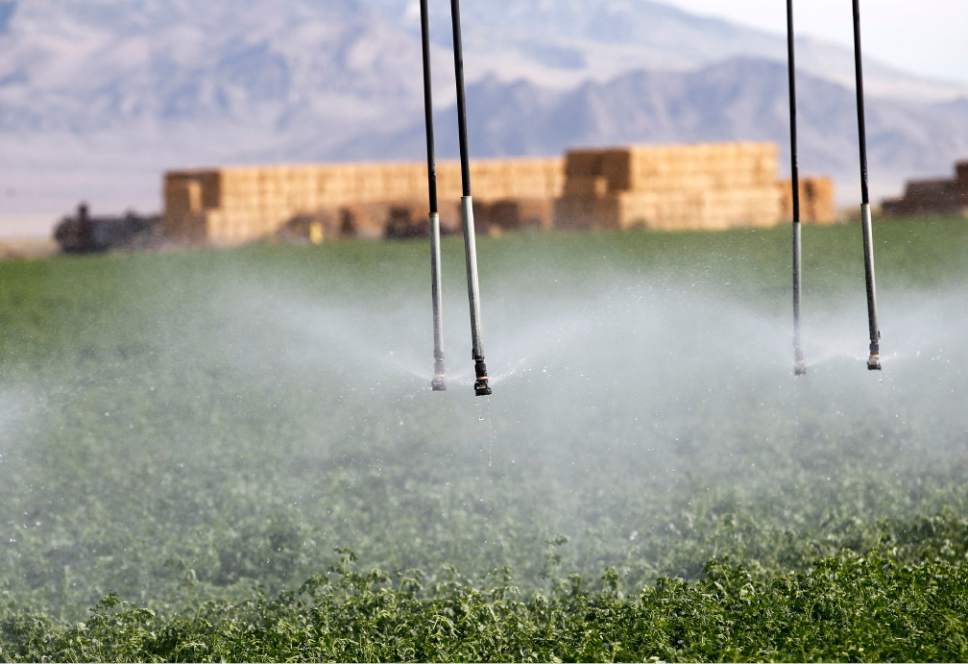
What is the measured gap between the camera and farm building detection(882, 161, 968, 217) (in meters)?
56.3

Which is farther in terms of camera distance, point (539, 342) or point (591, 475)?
point (539, 342)

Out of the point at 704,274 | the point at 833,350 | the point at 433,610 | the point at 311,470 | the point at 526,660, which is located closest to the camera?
the point at 526,660

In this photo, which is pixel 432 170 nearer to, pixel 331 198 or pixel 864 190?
pixel 864 190

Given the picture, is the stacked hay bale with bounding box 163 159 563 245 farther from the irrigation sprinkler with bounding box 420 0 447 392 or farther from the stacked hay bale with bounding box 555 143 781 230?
the irrigation sprinkler with bounding box 420 0 447 392

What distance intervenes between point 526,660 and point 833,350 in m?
17.7

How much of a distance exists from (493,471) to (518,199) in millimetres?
30675

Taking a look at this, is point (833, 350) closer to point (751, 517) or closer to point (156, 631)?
point (751, 517)

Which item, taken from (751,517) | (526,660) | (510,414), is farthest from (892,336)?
(526,660)

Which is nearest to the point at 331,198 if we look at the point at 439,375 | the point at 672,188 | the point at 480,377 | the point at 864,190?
the point at 672,188

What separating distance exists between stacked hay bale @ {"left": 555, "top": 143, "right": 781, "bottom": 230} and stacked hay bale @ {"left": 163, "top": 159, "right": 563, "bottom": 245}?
1.27 m

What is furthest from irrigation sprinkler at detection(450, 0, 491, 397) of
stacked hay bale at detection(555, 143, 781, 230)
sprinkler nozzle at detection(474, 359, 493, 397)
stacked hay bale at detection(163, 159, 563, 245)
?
stacked hay bale at detection(163, 159, 563, 245)

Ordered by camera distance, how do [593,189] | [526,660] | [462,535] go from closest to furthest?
[526,660]
[462,535]
[593,189]

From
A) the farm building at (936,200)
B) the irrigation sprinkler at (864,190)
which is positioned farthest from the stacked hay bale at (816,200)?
the irrigation sprinkler at (864,190)

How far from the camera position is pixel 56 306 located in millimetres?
35312
